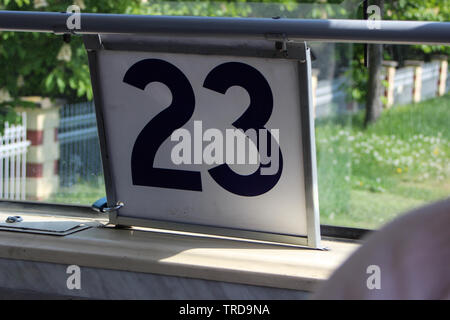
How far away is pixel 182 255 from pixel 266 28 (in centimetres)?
58

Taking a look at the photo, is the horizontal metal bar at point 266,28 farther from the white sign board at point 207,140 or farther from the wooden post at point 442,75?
the wooden post at point 442,75

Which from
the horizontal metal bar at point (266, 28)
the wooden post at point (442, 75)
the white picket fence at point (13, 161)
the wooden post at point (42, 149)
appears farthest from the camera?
the white picket fence at point (13, 161)

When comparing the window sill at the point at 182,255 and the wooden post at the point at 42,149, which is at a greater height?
the wooden post at the point at 42,149

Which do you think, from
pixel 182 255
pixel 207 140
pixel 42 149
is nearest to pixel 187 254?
pixel 182 255

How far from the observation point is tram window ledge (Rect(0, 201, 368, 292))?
164cm

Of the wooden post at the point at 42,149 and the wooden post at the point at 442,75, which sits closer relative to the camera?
the wooden post at the point at 442,75

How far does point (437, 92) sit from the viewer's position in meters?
2.32

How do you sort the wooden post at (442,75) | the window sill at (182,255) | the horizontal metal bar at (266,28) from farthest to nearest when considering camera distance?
1. the wooden post at (442,75)
2. the window sill at (182,255)
3. the horizontal metal bar at (266,28)

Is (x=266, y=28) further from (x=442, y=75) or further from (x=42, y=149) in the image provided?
(x=42, y=149)

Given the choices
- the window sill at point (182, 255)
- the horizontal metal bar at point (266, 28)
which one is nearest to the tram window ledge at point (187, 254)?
the window sill at point (182, 255)

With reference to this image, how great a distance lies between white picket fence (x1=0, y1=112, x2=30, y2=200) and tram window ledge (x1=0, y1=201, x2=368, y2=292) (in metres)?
0.67

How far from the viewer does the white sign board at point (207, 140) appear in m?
1.70

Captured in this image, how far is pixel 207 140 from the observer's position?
1780 mm
